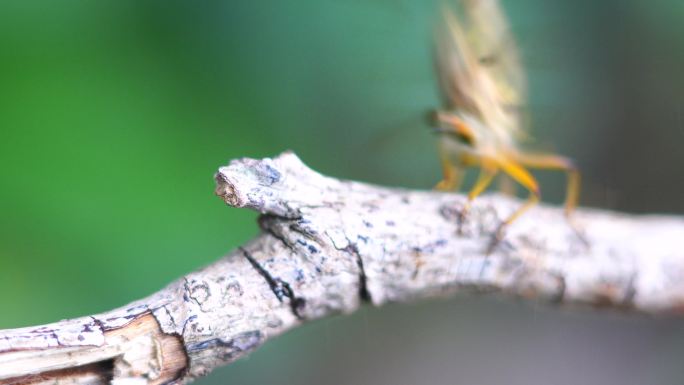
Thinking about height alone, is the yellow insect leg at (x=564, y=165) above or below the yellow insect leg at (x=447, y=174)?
below

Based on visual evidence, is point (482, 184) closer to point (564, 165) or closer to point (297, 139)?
point (564, 165)

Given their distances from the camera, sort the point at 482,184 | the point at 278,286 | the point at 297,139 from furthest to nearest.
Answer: the point at 297,139 < the point at 482,184 < the point at 278,286

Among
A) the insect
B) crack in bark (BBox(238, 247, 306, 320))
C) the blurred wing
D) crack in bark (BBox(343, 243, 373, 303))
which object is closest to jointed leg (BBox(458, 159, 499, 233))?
the insect

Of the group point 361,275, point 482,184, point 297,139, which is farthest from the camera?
point 297,139

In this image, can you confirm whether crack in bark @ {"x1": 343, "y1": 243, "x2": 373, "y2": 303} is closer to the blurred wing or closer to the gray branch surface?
the gray branch surface

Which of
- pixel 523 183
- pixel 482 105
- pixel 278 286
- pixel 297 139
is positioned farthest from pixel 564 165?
pixel 297 139

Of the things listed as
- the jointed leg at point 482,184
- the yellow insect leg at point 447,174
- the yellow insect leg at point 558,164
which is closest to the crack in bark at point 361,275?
the jointed leg at point 482,184

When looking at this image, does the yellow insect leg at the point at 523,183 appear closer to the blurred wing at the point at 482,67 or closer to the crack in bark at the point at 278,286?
the blurred wing at the point at 482,67

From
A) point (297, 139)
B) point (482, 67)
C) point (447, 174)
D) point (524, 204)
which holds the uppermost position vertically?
point (297, 139)
